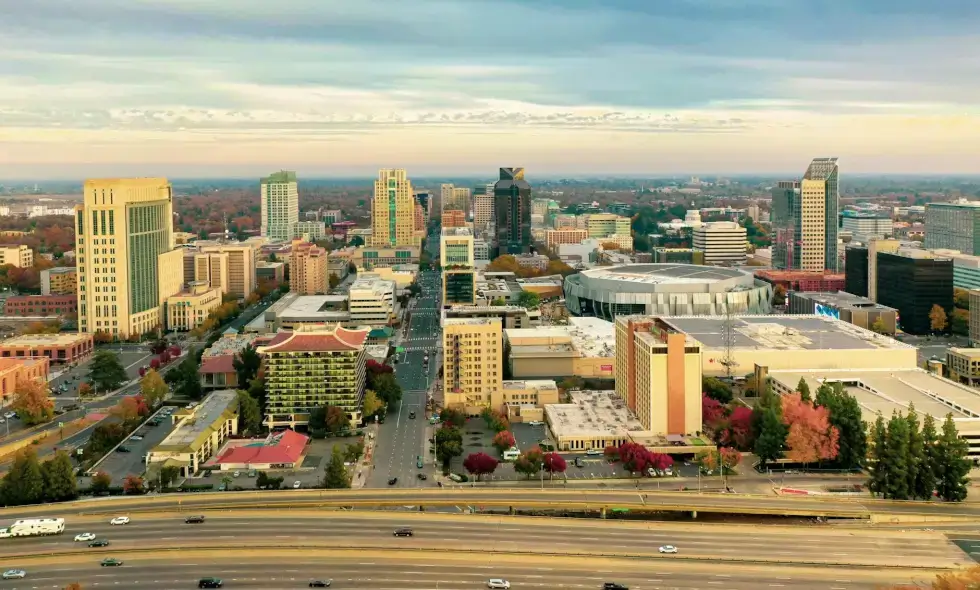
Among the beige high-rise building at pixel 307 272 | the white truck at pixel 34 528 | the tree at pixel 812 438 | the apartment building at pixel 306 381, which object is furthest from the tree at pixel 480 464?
the beige high-rise building at pixel 307 272

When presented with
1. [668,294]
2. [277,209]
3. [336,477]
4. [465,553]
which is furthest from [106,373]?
[277,209]

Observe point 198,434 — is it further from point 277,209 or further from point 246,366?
point 277,209

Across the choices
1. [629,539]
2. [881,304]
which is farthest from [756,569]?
[881,304]

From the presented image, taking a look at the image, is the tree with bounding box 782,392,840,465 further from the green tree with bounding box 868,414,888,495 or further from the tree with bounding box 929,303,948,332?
the tree with bounding box 929,303,948,332

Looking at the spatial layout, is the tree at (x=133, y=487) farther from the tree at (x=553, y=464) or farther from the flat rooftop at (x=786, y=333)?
the flat rooftop at (x=786, y=333)

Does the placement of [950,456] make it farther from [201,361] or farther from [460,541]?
[201,361]

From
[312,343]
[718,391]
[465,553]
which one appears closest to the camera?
[465,553]
